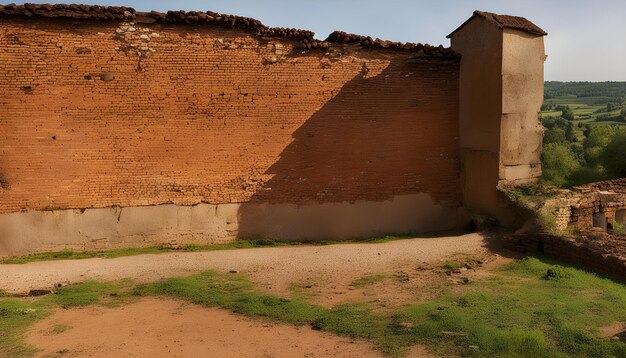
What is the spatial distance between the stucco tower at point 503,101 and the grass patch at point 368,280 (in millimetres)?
4105

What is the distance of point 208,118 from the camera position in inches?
417

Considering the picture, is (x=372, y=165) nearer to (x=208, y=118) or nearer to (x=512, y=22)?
(x=208, y=118)

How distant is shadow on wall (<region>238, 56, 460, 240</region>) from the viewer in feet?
36.4

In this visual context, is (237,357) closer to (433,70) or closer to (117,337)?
(117,337)

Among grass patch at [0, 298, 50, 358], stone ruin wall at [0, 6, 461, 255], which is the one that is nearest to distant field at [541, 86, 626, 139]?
stone ruin wall at [0, 6, 461, 255]

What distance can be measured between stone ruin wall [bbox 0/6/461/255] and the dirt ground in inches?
42.4

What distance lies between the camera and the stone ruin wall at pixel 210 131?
9.78 meters

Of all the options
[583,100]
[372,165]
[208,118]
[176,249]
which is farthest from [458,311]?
[583,100]

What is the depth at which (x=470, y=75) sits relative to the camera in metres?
11.4

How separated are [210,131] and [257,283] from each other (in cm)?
414

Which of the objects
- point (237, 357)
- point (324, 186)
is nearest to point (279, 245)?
point (324, 186)

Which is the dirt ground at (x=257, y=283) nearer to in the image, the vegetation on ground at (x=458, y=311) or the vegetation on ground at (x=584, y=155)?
the vegetation on ground at (x=458, y=311)

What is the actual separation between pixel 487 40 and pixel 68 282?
32.4 feet

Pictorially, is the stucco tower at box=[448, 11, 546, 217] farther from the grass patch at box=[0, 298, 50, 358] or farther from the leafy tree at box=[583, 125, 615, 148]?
the leafy tree at box=[583, 125, 615, 148]
